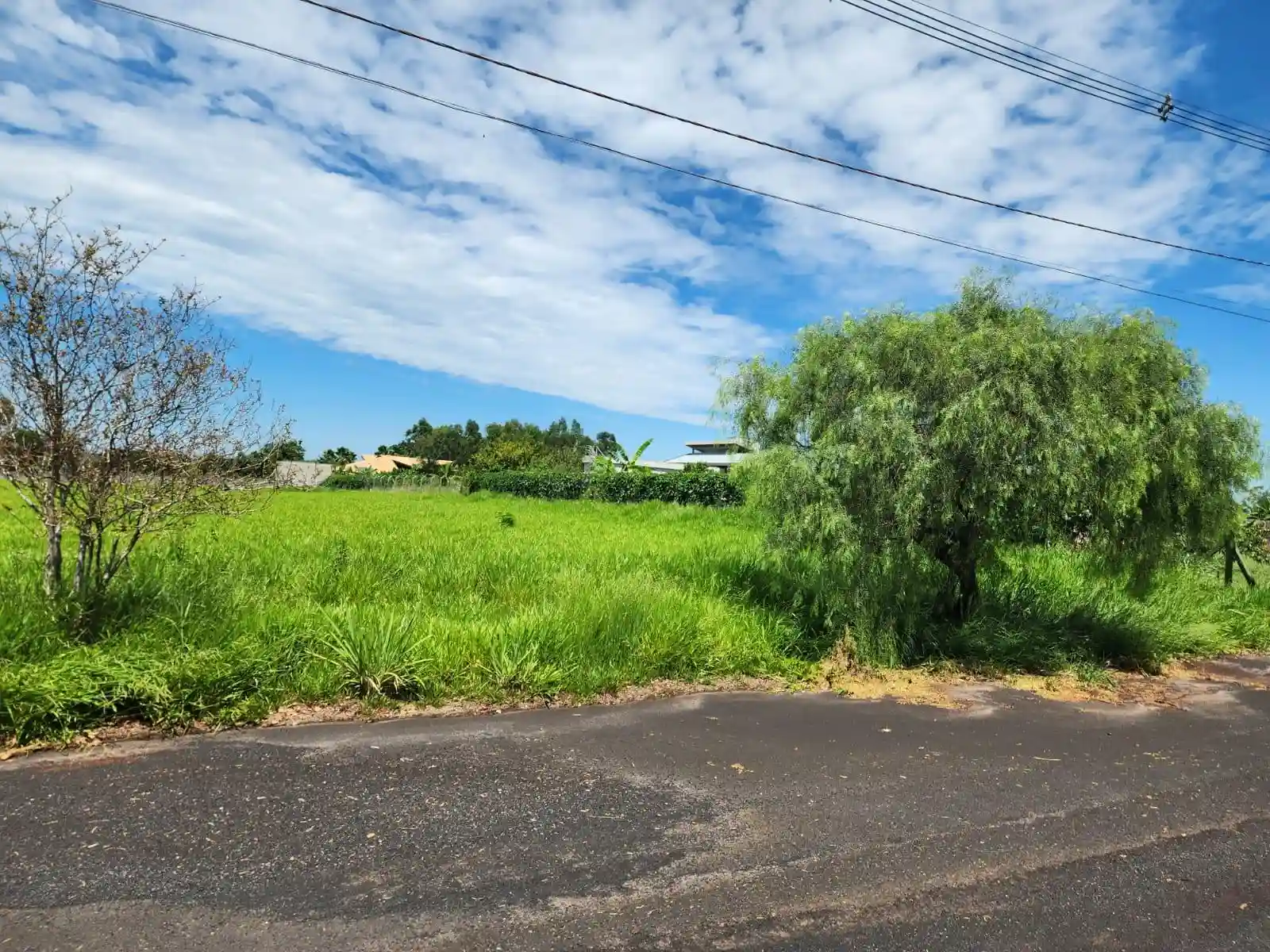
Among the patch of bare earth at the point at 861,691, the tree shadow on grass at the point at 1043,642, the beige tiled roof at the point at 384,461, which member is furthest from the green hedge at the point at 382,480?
the patch of bare earth at the point at 861,691

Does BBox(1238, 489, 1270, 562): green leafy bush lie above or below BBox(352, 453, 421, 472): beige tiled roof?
below

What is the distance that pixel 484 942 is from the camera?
261 centimetres

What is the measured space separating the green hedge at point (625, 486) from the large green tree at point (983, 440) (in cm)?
1724

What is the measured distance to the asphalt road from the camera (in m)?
2.72

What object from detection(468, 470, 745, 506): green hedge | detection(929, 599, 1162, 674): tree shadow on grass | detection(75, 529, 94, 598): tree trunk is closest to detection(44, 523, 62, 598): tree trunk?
detection(75, 529, 94, 598): tree trunk

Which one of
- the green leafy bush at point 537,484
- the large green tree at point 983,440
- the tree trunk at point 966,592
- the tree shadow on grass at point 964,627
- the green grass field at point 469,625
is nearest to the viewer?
the green grass field at point 469,625

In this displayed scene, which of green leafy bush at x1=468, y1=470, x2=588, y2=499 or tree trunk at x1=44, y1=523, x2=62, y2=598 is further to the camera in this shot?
green leafy bush at x1=468, y1=470, x2=588, y2=499

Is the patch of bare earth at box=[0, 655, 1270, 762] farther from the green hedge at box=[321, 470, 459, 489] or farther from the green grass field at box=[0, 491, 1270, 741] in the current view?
the green hedge at box=[321, 470, 459, 489]

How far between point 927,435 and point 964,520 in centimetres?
90

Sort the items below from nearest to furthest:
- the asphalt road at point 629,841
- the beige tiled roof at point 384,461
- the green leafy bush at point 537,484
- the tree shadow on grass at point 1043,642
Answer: the asphalt road at point 629,841 → the tree shadow on grass at point 1043,642 → the green leafy bush at point 537,484 → the beige tiled roof at point 384,461

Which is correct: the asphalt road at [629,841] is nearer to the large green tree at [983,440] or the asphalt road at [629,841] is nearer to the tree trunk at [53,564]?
the tree trunk at [53,564]

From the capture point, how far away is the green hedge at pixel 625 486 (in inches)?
1193

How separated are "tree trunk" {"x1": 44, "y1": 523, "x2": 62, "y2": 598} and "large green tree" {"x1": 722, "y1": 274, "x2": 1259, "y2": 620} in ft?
17.4

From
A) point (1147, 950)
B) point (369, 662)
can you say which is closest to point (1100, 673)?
point (1147, 950)
